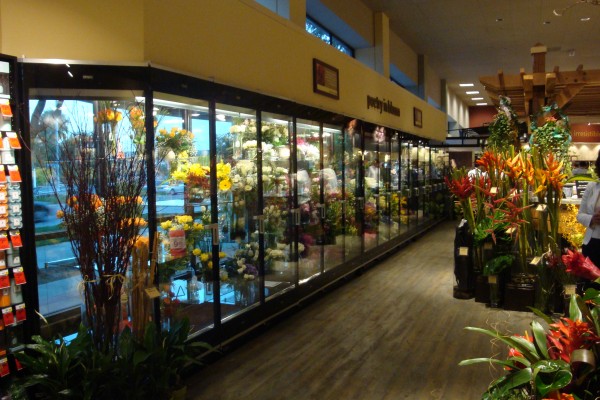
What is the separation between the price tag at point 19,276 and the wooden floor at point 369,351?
1.32 metres

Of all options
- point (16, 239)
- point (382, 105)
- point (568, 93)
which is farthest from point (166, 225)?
point (382, 105)

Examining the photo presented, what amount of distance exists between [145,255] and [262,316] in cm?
186

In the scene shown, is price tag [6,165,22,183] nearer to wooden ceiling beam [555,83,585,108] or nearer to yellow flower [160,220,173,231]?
yellow flower [160,220,173,231]

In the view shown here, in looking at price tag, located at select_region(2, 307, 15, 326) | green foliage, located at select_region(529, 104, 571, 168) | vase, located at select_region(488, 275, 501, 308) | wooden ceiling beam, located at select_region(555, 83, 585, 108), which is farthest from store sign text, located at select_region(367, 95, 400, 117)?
price tag, located at select_region(2, 307, 15, 326)

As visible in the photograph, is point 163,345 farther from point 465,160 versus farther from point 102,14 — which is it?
point 465,160

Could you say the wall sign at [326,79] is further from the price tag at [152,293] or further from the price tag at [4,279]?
the price tag at [4,279]

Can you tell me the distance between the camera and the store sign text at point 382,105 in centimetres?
800

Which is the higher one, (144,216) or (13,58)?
(13,58)

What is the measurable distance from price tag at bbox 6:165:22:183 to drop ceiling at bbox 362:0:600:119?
6640 mm

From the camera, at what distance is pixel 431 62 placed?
1430cm

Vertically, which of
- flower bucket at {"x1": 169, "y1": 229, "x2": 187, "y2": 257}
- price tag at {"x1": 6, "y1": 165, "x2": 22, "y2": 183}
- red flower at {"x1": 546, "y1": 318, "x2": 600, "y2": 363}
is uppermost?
price tag at {"x1": 6, "y1": 165, "x2": 22, "y2": 183}

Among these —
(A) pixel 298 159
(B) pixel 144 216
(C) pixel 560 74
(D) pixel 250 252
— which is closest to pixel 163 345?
(B) pixel 144 216

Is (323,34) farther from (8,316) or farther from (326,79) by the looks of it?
(8,316)

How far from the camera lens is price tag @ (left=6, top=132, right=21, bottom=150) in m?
2.95
